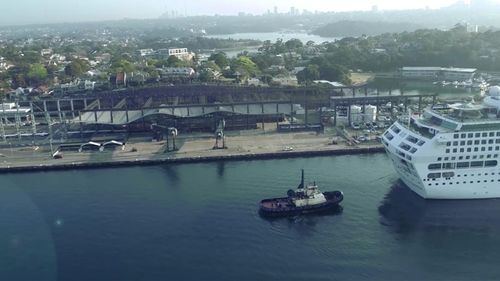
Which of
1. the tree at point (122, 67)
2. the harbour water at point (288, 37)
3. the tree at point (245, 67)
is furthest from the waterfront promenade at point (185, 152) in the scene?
the harbour water at point (288, 37)

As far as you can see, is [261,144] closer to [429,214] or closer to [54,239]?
[429,214]

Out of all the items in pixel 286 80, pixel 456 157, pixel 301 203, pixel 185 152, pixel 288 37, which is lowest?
pixel 301 203

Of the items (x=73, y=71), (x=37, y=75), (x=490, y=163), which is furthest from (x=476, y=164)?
(x=73, y=71)

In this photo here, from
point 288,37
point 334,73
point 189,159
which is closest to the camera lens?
point 189,159

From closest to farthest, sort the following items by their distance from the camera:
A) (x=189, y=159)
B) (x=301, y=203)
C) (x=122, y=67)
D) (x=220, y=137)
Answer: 1. (x=301, y=203)
2. (x=189, y=159)
3. (x=220, y=137)
4. (x=122, y=67)

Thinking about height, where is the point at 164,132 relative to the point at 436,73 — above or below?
below

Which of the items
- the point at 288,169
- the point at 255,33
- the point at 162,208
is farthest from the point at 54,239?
the point at 255,33

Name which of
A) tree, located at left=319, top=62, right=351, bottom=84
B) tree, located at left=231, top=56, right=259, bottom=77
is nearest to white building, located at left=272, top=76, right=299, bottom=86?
tree, located at left=319, top=62, right=351, bottom=84

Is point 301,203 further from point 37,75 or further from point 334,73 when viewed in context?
point 37,75
